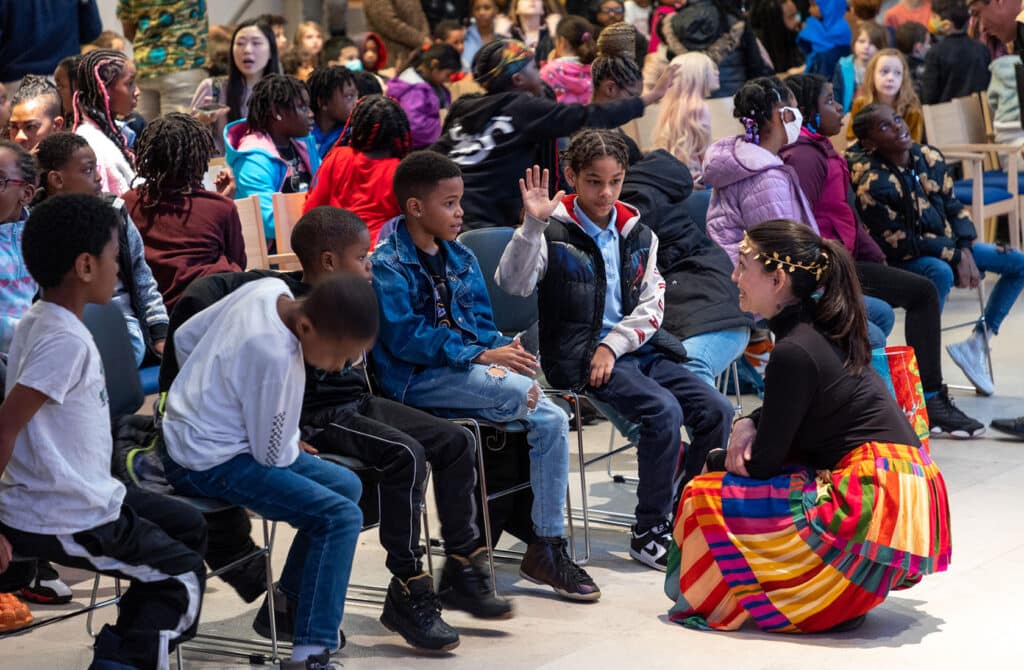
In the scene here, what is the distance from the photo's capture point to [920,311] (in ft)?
18.7

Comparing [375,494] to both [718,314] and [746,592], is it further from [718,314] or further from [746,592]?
[718,314]

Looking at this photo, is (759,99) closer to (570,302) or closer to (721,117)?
(570,302)

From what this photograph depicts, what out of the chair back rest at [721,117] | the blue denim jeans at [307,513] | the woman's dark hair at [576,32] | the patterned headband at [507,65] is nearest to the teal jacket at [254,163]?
the patterned headband at [507,65]

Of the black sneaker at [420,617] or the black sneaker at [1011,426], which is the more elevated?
the black sneaker at [420,617]

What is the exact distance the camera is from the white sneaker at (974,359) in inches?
243

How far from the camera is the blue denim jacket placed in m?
3.87

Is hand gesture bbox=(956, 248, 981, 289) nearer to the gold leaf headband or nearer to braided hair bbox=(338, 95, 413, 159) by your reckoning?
braided hair bbox=(338, 95, 413, 159)

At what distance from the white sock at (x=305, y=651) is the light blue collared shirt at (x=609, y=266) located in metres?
1.46

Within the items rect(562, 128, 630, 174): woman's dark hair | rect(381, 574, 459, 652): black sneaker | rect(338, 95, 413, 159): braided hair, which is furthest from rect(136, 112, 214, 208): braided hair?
rect(381, 574, 459, 652): black sneaker

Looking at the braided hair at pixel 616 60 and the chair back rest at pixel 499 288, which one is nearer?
the chair back rest at pixel 499 288

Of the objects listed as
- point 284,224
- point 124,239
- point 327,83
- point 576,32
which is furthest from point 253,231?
point 576,32

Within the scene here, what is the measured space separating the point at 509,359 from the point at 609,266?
0.61 metres

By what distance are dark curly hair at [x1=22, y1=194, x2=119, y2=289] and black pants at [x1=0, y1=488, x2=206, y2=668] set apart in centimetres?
50

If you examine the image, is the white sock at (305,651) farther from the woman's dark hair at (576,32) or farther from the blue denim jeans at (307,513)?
the woman's dark hair at (576,32)
